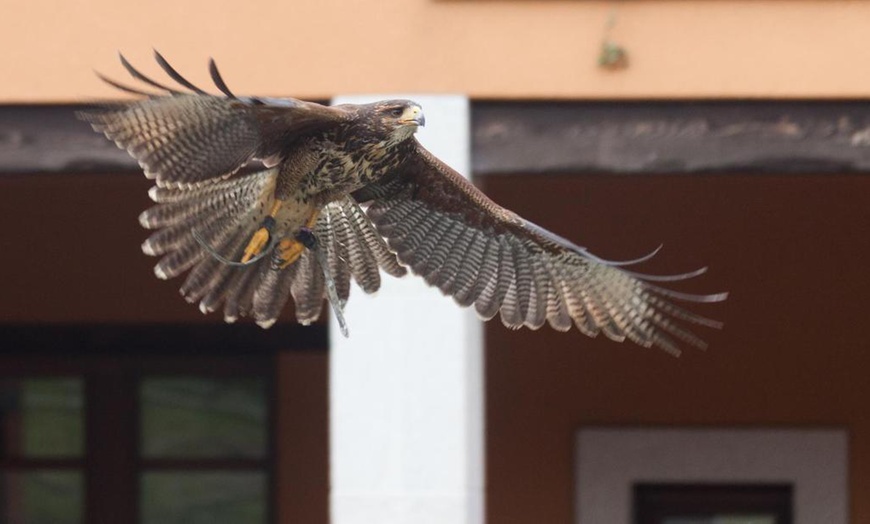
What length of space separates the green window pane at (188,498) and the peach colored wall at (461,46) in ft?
6.13

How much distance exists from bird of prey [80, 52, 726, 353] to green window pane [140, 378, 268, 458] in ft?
4.63

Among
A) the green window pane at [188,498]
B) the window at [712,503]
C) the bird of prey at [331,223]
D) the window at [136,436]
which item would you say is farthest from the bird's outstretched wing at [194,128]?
the window at [712,503]

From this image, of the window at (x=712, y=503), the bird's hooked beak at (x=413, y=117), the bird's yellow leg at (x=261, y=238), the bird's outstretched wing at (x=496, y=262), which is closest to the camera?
the bird's hooked beak at (x=413, y=117)

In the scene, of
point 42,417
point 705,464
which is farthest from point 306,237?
point 42,417

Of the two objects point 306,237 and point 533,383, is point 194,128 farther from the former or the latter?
point 533,383

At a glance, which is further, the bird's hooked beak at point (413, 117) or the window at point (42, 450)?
the window at point (42, 450)

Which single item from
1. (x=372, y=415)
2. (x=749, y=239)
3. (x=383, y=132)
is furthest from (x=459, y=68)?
(x=749, y=239)

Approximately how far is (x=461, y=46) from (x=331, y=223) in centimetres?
60

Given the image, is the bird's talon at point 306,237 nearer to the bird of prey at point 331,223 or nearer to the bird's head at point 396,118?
the bird of prey at point 331,223

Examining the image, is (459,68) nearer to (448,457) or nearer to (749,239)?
(448,457)

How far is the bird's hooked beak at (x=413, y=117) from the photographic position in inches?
155

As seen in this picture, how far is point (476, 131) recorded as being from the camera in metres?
4.37

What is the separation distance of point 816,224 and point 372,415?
1869mm

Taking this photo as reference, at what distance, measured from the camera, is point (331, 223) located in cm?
459
